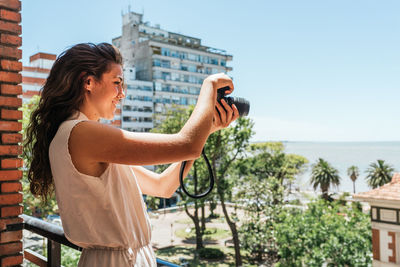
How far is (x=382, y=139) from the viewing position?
162750mm

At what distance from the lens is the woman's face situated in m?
0.70

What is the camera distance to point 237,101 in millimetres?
750

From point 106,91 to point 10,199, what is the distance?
0.92 meters

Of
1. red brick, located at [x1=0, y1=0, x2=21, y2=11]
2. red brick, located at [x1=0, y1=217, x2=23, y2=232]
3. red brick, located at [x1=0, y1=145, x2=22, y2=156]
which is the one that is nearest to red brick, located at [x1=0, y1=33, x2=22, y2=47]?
red brick, located at [x1=0, y1=0, x2=21, y2=11]

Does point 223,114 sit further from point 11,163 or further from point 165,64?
point 165,64

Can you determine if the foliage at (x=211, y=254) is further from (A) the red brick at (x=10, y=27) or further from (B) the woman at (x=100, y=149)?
(B) the woman at (x=100, y=149)

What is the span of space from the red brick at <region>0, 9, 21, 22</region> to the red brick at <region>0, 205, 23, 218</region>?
727 mm

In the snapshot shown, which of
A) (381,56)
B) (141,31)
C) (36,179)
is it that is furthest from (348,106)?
(36,179)

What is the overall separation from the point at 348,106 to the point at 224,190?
247ft

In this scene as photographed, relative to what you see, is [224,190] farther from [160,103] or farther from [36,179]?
[160,103]

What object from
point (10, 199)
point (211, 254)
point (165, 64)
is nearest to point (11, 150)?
point (10, 199)

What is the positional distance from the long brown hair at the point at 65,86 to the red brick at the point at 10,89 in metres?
0.74

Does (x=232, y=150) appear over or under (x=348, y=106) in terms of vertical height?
under

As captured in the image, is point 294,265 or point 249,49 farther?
point 249,49
